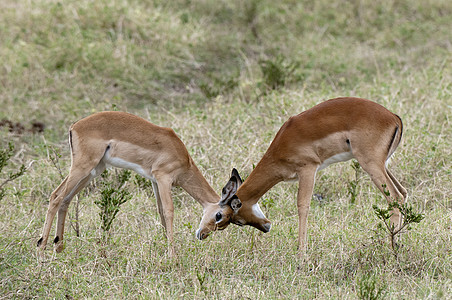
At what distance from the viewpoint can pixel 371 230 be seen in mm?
4766

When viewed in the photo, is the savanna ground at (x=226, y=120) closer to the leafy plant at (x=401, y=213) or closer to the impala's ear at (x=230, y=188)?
the leafy plant at (x=401, y=213)

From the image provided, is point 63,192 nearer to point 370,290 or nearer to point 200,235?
point 200,235

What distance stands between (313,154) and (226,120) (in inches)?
101

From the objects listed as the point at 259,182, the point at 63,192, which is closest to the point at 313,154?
the point at 259,182

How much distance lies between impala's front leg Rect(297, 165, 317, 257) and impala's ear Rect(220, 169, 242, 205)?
0.51 metres

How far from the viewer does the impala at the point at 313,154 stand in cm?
475

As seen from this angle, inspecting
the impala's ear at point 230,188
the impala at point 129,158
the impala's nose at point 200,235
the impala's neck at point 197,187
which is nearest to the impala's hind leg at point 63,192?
the impala at point 129,158

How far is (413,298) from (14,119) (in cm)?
594

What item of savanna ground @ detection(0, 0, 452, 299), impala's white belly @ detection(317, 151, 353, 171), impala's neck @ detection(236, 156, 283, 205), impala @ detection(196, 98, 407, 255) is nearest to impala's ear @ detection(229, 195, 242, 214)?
impala @ detection(196, 98, 407, 255)

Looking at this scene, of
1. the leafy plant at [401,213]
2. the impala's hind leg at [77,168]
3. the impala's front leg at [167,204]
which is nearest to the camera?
the leafy plant at [401,213]

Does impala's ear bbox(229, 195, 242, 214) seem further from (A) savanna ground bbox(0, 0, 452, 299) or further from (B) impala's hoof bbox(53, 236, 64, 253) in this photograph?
(B) impala's hoof bbox(53, 236, 64, 253)

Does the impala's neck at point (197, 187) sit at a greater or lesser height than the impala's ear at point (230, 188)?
lesser

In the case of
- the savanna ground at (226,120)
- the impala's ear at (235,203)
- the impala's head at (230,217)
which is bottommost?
the savanna ground at (226,120)

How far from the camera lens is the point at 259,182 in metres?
4.94
